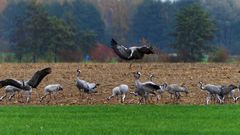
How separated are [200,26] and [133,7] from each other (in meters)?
40.0

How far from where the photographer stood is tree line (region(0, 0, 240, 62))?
53281 millimetres

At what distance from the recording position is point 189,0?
315ft

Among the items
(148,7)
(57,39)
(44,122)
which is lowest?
(44,122)

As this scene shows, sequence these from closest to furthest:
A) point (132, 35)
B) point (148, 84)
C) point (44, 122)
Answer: point (44, 122)
point (148, 84)
point (132, 35)

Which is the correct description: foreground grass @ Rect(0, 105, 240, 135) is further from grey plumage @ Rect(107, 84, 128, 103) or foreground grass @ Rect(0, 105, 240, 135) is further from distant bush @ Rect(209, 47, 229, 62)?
distant bush @ Rect(209, 47, 229, 62)

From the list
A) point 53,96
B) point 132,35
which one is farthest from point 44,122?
point 132,35

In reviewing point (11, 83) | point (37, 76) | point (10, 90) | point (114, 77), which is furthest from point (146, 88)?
point (114, 77)

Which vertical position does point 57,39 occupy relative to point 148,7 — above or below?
below

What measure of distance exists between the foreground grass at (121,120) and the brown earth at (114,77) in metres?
4.46

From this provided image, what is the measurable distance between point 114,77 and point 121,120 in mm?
12830

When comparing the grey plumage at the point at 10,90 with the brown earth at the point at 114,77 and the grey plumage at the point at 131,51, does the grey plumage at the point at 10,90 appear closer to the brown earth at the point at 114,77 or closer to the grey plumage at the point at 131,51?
the brown earth at the point at 114,77

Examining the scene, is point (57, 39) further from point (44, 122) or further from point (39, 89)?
point (44, 122)

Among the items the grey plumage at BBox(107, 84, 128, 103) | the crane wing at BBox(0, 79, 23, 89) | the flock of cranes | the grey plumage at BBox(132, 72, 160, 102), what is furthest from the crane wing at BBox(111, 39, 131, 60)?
the crane wing at BBox(0, 79, 23, 89)

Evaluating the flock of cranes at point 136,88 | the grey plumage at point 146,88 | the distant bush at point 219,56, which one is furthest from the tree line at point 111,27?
the grey plumage at point 146,88
